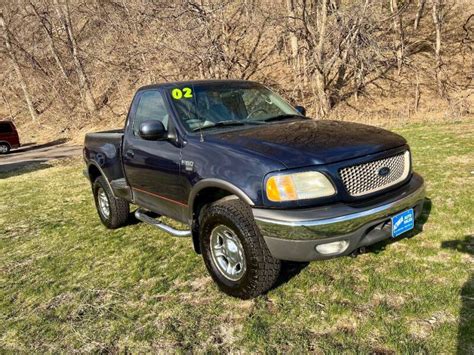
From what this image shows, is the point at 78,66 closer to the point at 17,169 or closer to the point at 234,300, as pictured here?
the point at 17,169

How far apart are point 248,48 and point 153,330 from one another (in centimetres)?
2030

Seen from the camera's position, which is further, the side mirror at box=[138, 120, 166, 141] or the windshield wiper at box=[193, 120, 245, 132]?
the windshield wiper at box=[193, 120, 245, 132]

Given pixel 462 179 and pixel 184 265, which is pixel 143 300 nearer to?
pixel 184 265

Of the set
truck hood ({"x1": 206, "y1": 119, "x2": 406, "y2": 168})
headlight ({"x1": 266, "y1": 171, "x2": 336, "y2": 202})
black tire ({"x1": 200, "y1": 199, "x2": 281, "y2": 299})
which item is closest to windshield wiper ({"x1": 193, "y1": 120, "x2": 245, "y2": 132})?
truck hood ({"x1": 206, "y1": 119, "x2": 406, "y2": 168})

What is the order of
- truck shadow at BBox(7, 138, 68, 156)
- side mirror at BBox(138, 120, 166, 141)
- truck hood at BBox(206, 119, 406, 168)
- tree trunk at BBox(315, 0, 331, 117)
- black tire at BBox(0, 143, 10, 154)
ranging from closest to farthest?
truck hood at BBox(206, 119, 406, 168)
side mirror at BBox(138, 120, 166, 141)
tree trunk at BBox(315, 0, 331, 117)
black tire at BBox(0, 143, 10, 154)
truck shadow at BBox(7, 138, 68, 156)

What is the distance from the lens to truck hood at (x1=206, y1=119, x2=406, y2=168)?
2805 millimetres

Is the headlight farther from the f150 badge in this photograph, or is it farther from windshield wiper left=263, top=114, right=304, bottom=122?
windshield wiper left=263, top=114, right=304, bottom=122

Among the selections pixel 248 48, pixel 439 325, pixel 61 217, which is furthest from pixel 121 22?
pixel 439 325

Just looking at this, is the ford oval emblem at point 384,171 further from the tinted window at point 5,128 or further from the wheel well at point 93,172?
the tinted window at point 5,128

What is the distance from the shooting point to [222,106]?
3.93 m

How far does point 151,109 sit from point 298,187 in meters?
2.19

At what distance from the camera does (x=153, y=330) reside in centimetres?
296

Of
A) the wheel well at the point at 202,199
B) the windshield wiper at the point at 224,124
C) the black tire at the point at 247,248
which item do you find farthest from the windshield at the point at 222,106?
the black tire at the point at 247,248

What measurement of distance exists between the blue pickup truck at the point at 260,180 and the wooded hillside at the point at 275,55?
9801 mm
